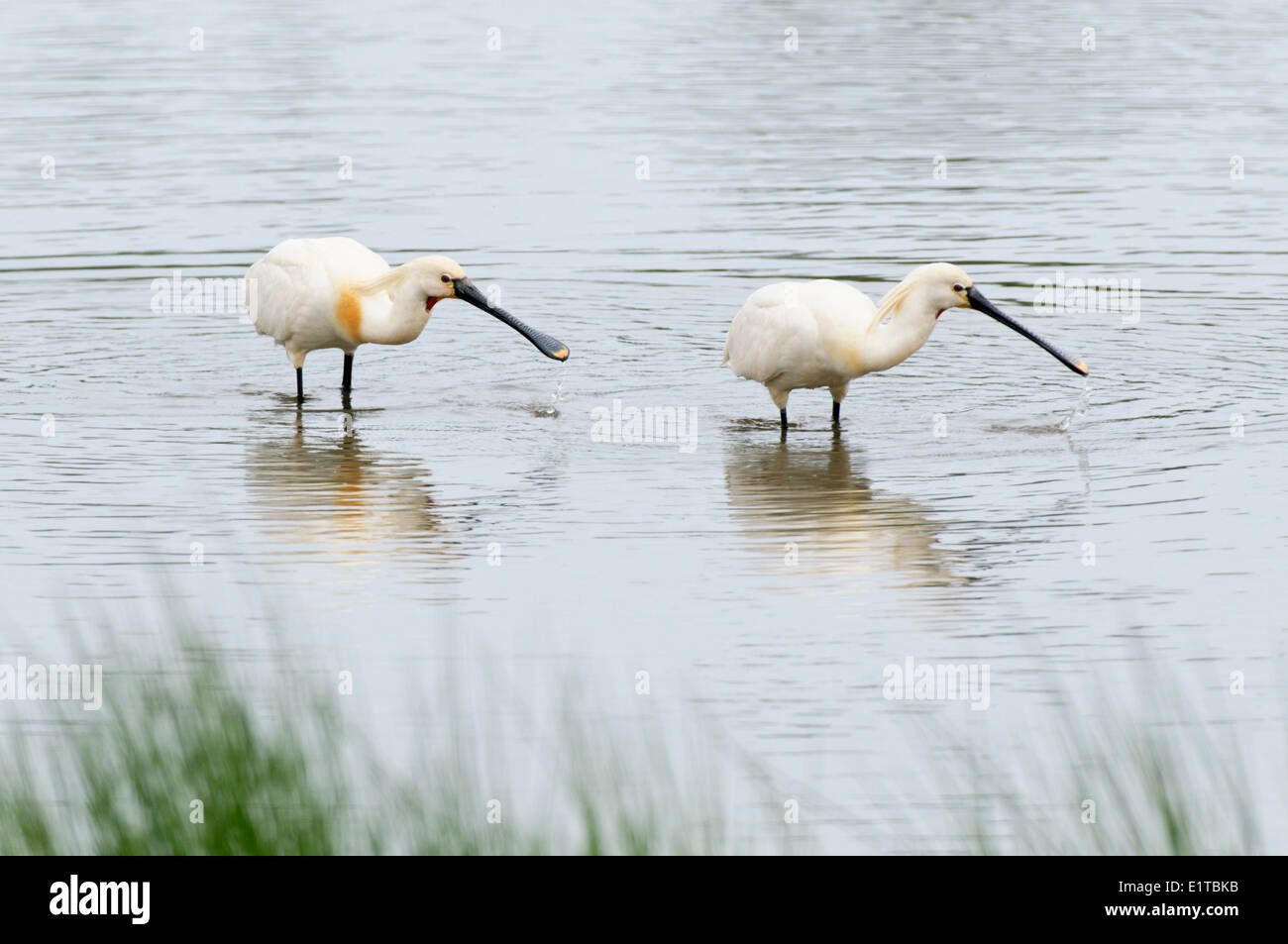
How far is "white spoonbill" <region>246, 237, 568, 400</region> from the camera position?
1457 cm

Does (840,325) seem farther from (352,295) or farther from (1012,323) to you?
(352,295)

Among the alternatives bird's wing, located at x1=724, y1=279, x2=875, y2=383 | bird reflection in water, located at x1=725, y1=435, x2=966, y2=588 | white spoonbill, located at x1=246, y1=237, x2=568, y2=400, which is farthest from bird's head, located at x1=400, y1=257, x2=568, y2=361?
bird reflection in water, located at x1=725, y1=435, x2=966, y2=588

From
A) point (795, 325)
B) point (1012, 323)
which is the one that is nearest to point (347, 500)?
point (795, 325)

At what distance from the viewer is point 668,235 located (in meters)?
21.8

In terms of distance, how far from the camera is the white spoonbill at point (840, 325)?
13438 mm

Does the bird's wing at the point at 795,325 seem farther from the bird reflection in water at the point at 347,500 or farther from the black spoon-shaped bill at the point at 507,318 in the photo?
the bird reflection in water at the point at 347,500

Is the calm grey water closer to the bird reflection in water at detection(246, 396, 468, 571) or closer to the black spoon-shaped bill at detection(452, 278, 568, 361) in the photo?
the bird reflection in water at detection(246, 396, 468, 571)

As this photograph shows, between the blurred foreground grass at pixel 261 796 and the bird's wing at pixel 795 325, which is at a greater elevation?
the bird's wing at pixel 795 325

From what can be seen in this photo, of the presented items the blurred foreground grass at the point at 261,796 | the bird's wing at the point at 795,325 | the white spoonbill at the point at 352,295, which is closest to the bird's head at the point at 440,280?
the white spoonbill at the point at 352,295

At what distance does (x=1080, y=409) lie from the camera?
14.6m

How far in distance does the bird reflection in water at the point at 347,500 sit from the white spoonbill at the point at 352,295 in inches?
24.2

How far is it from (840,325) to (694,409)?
1772mm
